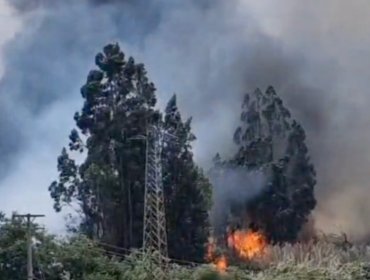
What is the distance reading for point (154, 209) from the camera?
2184 cm

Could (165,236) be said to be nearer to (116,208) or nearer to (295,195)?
(116,208)

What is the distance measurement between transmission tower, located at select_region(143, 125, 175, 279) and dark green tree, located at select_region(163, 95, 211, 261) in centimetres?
68

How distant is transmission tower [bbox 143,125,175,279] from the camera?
19878 mm

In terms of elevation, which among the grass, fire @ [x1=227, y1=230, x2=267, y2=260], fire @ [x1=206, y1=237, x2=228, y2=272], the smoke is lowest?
the grass

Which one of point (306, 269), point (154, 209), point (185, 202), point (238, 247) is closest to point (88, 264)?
point (154, 209)

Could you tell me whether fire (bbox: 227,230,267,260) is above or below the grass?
above

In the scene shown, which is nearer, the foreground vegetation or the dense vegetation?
the foreground vegetation

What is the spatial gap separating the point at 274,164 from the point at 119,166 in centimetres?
651

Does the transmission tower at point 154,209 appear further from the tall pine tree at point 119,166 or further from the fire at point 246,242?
the fire at point 246,242

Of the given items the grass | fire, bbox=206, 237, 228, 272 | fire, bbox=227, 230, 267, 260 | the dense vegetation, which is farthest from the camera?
fire, bbox=227, 230, 267, 260

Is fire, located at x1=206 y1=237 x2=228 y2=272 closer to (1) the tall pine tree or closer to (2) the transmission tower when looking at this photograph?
(1) the tall pine tree

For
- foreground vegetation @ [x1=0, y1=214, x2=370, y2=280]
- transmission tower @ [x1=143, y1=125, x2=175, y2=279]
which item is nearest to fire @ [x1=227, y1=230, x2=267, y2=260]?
transmission tower @ [x1=143, y1=125, x2=175, y2=279]

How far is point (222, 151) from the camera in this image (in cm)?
3041

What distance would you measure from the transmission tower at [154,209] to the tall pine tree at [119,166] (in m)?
0.50
